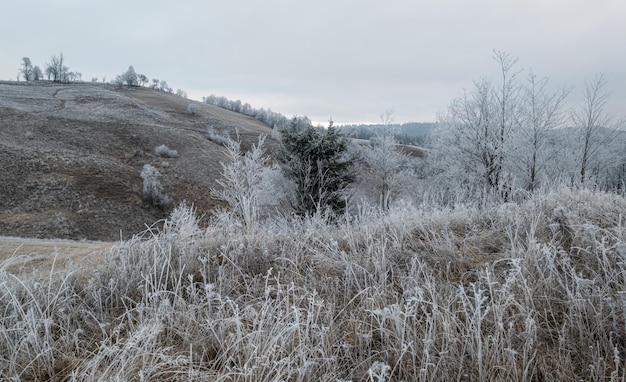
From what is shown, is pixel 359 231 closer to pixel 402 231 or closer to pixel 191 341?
pixel 402 231

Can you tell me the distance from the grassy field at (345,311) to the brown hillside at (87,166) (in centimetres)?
670

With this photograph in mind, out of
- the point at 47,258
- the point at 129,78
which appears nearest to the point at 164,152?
the point at 47,258

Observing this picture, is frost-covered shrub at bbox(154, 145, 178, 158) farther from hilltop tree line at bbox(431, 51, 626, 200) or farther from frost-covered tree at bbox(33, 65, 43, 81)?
frost-covered tree at bbox(33, 65, 43, 81)

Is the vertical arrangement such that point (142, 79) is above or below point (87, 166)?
above

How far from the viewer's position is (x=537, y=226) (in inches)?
124

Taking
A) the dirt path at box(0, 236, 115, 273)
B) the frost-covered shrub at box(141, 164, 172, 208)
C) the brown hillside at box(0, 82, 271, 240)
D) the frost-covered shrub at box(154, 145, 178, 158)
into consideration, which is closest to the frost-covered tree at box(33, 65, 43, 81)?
the brown hillside at box(0, 82, 271, 240)

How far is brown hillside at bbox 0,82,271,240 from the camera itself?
64.4ft

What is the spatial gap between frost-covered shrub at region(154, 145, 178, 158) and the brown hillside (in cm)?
51

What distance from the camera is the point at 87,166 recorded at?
1017 inches

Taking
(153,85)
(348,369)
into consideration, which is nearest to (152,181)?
(348,369)

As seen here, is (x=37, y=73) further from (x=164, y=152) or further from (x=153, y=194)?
(x=153, y=194)

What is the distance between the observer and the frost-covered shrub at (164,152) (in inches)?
1311

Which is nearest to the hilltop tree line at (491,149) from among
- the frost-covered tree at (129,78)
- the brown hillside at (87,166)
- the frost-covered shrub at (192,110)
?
the brown hillside at (87,166)

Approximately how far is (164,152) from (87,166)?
27.2 ft
